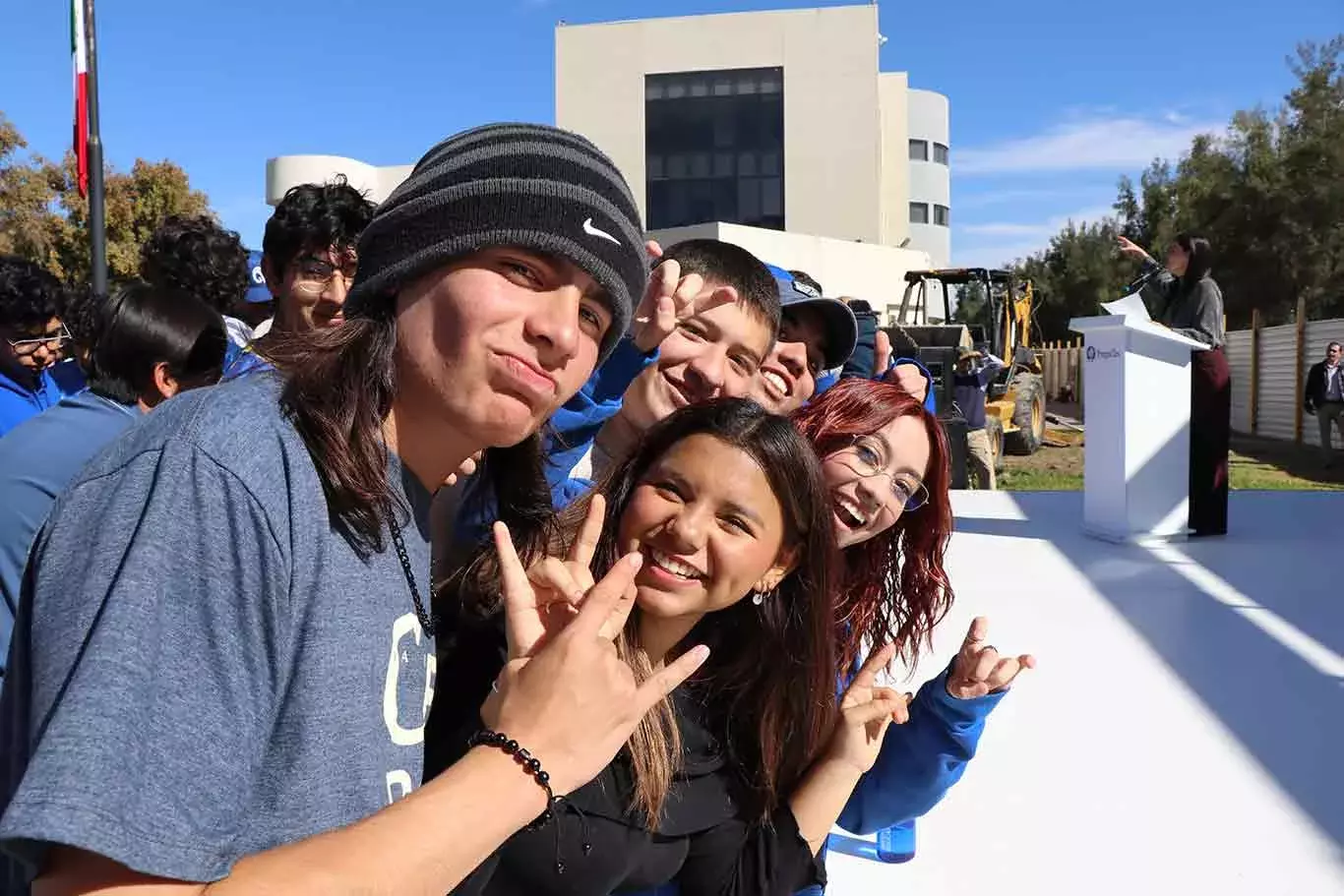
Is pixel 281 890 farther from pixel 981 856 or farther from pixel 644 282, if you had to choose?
pixel 981 856

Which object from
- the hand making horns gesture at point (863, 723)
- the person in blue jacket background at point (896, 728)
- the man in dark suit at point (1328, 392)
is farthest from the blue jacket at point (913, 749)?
the man in dark suit at point (1328, 392)

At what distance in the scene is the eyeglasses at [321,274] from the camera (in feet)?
9.94

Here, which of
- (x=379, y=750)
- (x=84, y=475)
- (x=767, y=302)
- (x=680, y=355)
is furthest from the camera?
(x=767, y=302)

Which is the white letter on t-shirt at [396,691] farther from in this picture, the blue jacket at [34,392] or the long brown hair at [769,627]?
the blue jacket at [34,392]

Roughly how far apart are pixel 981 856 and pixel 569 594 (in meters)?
2.36

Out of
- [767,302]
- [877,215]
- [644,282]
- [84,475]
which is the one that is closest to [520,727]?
[84,475]

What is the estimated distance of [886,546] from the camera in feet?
7.91

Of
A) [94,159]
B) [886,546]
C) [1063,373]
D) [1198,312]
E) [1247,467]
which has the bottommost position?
[1247,467]

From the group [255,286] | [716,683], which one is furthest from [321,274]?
[716,683]

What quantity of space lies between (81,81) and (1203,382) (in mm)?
7976

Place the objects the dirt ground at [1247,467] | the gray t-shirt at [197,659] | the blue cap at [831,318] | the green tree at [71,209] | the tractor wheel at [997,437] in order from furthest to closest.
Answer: the green tree at [71,209] → the tractor wheel at [997,437] → the dirt ground at [1247,467] → the blue cap at [831,318] → the gray t-shirt at [197,659]

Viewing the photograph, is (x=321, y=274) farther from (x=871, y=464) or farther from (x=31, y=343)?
(x=31, y=343)

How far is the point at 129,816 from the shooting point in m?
0.75

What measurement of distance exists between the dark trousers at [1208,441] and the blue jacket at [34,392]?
6.84 metres
